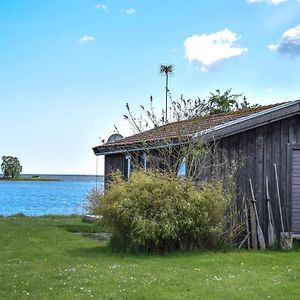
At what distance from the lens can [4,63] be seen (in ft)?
66.0

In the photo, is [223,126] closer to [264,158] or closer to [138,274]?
[264,158]

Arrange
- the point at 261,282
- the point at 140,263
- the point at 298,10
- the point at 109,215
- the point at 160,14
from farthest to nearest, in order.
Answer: the point at 160,14, the point at 298,10, the point at 109,215, the point at 140,263, the point at 261,282

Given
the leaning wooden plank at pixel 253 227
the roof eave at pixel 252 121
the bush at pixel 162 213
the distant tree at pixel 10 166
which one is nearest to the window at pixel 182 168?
the roof eave at pixel 252 121

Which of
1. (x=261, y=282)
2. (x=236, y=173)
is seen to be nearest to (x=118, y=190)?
(x=236, y=173)

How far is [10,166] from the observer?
84688mm

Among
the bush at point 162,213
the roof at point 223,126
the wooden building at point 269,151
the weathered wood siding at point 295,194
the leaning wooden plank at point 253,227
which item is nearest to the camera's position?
the bush at point 162,213

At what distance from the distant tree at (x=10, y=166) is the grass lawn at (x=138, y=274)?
228ft

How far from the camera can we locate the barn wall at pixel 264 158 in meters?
14.8

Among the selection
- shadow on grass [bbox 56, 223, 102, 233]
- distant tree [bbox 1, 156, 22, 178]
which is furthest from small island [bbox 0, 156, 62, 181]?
shadow on grass [bbox 56, 223, 102, 233]

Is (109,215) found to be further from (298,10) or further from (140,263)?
(298,10)

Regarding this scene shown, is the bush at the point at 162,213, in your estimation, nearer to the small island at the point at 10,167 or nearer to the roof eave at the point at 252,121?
the roof eave at the point at 252,121

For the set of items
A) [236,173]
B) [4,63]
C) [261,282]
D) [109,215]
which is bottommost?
[261,282]

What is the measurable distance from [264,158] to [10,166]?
2880 inches

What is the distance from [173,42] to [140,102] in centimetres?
349
